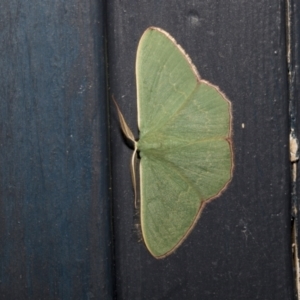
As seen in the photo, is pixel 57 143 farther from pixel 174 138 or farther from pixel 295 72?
pixel 295 72

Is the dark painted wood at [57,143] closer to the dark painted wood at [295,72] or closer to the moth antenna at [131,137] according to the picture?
the moth antenna at [131,137]

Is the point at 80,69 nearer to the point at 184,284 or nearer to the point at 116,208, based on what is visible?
the point at 116,208

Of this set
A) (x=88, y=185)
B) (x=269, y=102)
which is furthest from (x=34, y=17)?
(x=269, y=102)

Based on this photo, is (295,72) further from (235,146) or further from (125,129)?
(125,129)

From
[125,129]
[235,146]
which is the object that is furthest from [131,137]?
[235,146]
